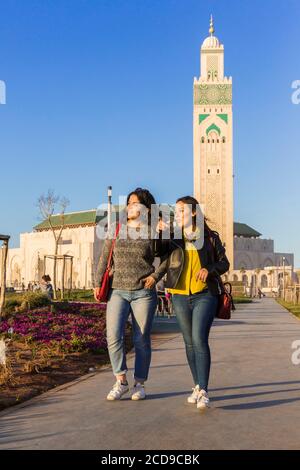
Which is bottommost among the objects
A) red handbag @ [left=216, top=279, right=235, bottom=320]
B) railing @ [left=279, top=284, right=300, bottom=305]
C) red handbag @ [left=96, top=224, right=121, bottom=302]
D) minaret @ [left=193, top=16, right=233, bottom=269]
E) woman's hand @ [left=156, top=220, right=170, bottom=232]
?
railing @ [left=279, top=284, right=300, bottom=305]

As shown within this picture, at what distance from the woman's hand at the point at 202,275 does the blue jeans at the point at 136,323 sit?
1.82 ft

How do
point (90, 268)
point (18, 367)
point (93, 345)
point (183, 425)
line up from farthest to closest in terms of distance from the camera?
1. point (90, 268)
2. point (93, 345)
3. point (18, 367)
4. point (183, 425)

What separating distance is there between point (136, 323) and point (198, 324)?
0.64 meters

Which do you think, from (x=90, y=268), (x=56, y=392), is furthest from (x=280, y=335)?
(x=90, y=268)

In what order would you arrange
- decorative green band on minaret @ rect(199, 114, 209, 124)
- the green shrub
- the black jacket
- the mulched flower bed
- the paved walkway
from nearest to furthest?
the paved walkway < the black jacket < the mulched flower bed < the green shrub < decorative green band on minaret @ rect(199, 114, 209, 124)

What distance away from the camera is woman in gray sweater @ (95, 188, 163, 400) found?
5594mm

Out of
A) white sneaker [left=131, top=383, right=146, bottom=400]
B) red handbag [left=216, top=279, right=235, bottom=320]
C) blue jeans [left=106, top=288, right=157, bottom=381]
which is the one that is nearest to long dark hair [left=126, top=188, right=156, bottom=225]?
blue jeans [left=106, top=288, right=157, bottom=381]

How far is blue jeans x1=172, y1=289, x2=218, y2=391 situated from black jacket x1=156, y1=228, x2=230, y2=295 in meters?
0.11

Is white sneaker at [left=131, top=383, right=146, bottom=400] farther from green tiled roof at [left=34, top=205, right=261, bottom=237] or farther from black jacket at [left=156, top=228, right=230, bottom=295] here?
green tiled roof at [left=34, top=205, right=261, bottom=237]

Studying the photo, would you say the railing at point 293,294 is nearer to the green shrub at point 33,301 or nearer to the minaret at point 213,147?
the green shrub at point 33,301

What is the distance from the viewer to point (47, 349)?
8758 millimetres

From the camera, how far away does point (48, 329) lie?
1082 centimetres

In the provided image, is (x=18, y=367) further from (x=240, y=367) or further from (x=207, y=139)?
(x=207, y=139)

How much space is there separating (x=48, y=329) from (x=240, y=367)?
4.16 metres
